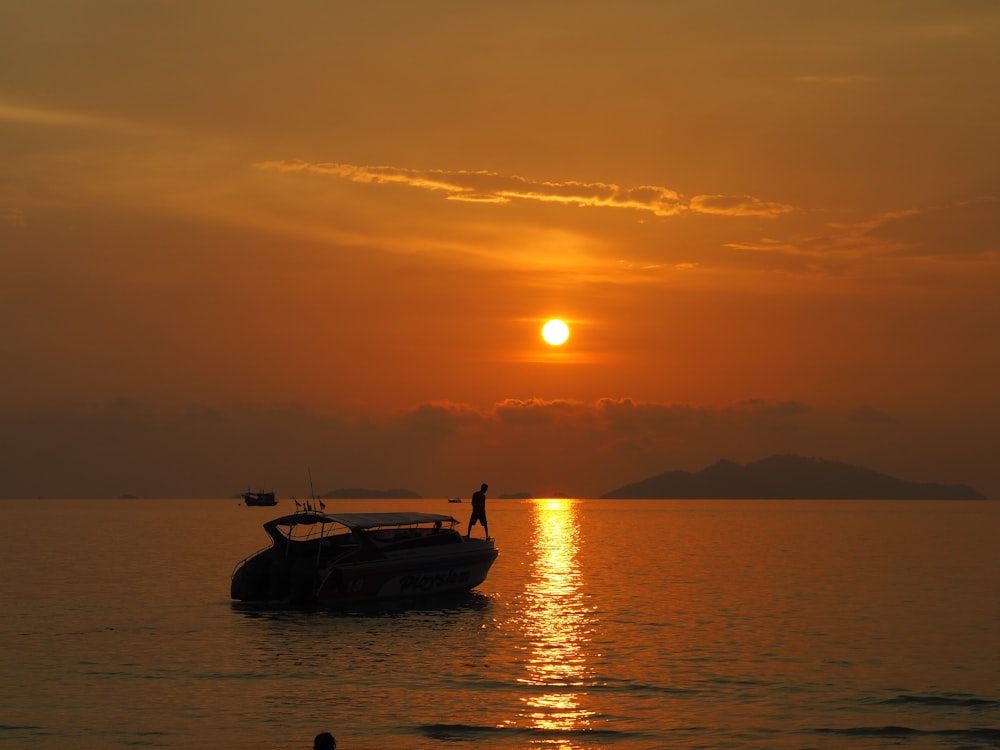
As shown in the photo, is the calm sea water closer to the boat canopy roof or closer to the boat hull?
the boat hull

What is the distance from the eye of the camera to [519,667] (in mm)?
35312

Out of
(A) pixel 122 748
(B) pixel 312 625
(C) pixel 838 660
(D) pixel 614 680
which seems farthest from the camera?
(B) pixel 312 625

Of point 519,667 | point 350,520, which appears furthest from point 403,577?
point 519,667

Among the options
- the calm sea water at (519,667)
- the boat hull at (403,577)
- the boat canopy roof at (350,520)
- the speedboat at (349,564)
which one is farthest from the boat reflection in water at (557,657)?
the boat canopy roof at (350,520)

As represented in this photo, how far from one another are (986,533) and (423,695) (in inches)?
5995

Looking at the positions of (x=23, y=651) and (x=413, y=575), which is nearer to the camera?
(x=23, y=651)

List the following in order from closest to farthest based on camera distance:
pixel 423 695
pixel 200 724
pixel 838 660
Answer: pixel 200 724 < pixel 423 695 < pixel 838 660

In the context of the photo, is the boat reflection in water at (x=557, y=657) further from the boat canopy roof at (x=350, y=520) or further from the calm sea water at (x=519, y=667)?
the boat canopy roof at (x=350, y=520)

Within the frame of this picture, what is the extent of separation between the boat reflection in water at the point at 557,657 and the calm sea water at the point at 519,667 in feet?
0.41

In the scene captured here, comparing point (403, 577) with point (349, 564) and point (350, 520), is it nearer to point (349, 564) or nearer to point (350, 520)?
point (349, 564)

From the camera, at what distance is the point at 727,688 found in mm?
31703

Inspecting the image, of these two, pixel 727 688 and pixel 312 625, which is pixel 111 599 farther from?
pixel 727 688

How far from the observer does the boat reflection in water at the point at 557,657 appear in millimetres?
27478

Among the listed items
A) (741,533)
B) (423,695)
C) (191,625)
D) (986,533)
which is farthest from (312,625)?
(986,533)
